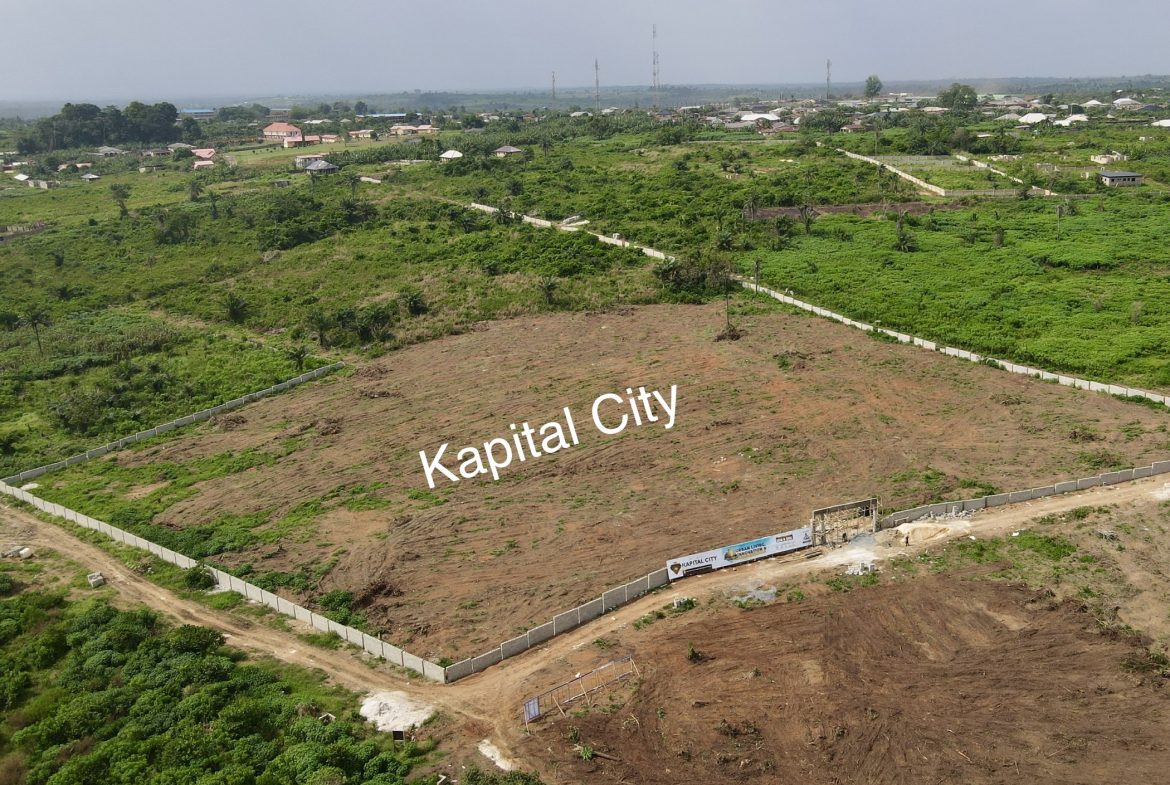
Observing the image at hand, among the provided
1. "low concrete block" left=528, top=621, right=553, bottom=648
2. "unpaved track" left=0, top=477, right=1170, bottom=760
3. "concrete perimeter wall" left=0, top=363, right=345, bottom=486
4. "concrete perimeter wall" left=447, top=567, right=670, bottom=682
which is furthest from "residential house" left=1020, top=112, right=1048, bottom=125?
"low concrete block" left=528, top=621, right=553, bottom=648

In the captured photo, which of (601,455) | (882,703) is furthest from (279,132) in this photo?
(882,703)

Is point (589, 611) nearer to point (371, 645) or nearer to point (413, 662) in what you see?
Result: point (413, 662)

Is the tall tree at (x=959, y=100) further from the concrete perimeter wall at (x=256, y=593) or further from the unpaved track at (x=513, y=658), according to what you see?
the concrete perimeter wall at (x=256, y=593)

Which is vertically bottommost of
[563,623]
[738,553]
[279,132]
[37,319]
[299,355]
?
[563,623]

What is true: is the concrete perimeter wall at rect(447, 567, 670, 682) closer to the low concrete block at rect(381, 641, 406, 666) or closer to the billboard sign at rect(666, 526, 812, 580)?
the billboard sign at rect(666, 526, 812, 580)

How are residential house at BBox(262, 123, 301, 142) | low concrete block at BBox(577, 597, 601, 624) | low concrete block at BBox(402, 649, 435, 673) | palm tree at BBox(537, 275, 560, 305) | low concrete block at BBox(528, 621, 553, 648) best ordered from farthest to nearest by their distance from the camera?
residential house at BBox(262, 123, 301, 142), palm tree at BBox(537, 275, 560, 305), low concrete block at BBox(577, 597, 601, 624), low concrete block at BBox(528, 621, 553, 648), low concrete block at BBox(402, 649, 435, 673)

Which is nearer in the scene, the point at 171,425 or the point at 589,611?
the point at 589,611

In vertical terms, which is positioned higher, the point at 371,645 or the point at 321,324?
the point at 321,324

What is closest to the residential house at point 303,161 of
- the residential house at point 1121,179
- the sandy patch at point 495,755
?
the residential house at point 1121,179
